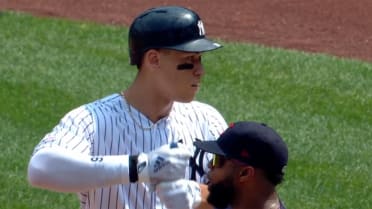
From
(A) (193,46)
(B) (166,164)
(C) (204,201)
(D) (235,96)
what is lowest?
(D) (235,96)

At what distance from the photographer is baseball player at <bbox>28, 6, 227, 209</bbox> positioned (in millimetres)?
4195

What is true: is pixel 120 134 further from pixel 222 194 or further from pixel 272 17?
pixel 272 17

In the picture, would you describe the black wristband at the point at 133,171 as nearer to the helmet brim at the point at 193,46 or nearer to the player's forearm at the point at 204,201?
the player's forearm at the point at 204,201

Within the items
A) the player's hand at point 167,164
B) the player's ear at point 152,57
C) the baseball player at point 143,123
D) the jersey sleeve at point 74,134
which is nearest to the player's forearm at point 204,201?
the baseball player at point 143,123

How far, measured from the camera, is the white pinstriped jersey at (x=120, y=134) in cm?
448

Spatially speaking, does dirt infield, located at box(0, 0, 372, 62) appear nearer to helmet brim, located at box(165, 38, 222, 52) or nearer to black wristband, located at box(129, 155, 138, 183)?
helmet brim, located at box(165, 38, 222, 52)

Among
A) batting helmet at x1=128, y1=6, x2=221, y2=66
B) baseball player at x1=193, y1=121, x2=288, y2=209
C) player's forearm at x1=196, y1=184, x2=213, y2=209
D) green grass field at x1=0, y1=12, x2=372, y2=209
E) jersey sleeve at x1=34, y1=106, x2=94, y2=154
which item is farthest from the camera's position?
green grass field at x1=0, y1=12, x2=372, y2=209

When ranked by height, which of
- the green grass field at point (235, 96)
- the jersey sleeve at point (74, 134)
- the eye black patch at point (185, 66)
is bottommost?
the green grass field at point (235, 96)

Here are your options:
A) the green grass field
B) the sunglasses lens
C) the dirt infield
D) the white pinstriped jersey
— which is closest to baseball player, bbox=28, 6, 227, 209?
the white pinstriped jersey

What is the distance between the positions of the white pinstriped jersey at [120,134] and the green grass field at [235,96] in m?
3.49

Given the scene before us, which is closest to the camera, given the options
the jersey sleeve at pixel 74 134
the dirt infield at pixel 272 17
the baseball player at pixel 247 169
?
the baseball player at pixel 247 169

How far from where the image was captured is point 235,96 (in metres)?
10.5

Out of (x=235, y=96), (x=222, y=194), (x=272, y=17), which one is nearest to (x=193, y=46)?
(x=222, y=194)

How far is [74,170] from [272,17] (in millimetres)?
10064
